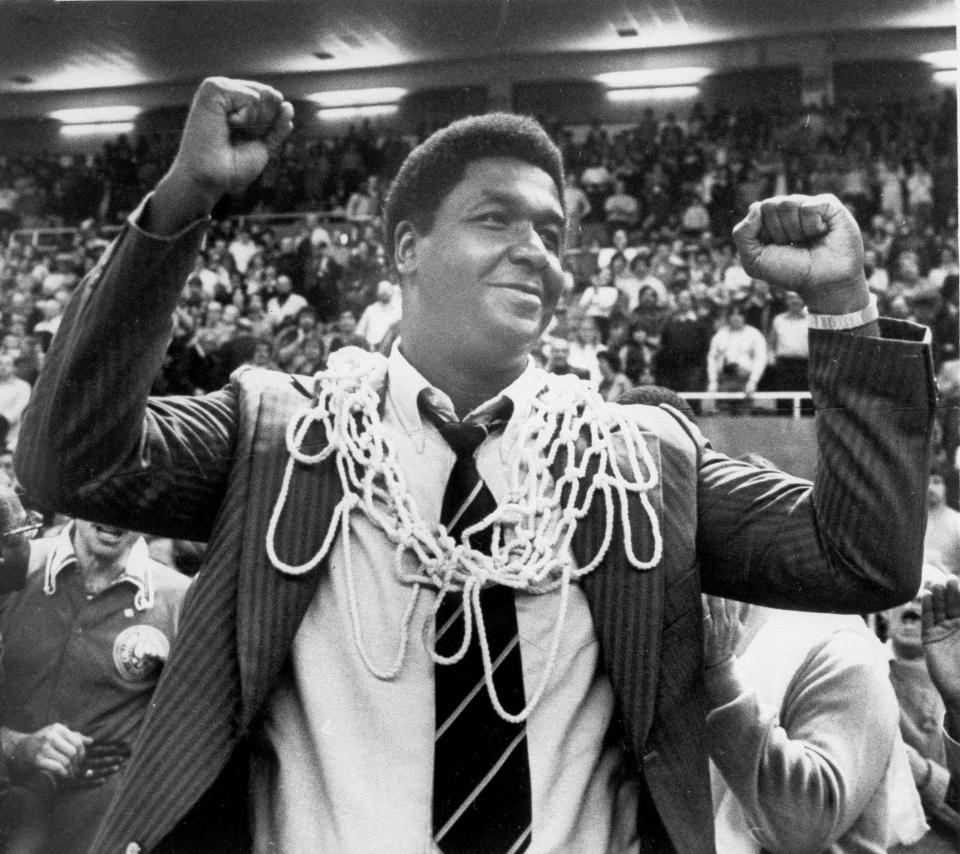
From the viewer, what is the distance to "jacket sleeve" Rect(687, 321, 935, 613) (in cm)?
112

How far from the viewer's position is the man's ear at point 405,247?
1313mm

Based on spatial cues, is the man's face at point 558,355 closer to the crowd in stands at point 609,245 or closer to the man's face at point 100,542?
the crowd in stands at point 609,245

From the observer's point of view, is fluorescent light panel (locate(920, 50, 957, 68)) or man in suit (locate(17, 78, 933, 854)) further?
fluorescent light panel (locate(920, 50, 957, 68))

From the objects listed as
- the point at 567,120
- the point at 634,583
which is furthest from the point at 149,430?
the point at 567,120

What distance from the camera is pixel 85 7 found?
1629 millimetres

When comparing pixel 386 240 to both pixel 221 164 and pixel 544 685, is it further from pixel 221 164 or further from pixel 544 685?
pixel 544 685

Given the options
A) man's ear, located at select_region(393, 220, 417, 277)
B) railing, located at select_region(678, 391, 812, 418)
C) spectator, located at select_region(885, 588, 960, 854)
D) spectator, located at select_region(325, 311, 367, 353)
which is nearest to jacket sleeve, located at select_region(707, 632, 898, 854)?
spectator, located at select_region(885, 588, 960, 854)

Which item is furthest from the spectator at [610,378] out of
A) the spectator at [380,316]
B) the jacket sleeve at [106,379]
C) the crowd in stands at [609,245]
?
the jacket sleeve at [106,379]

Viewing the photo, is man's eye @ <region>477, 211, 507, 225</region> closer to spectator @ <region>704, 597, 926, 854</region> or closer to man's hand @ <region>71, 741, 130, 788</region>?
spectator @ <region>704, 597, 926, 854</region>

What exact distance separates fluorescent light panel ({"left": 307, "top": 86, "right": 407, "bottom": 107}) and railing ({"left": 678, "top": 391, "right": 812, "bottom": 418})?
23.2 inches

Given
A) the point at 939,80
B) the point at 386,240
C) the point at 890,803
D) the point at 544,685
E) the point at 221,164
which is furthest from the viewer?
the point at 939,80

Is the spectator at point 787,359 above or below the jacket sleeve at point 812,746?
above

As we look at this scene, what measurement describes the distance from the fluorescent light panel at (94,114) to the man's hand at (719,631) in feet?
3.17

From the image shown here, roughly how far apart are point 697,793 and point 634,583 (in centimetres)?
20
